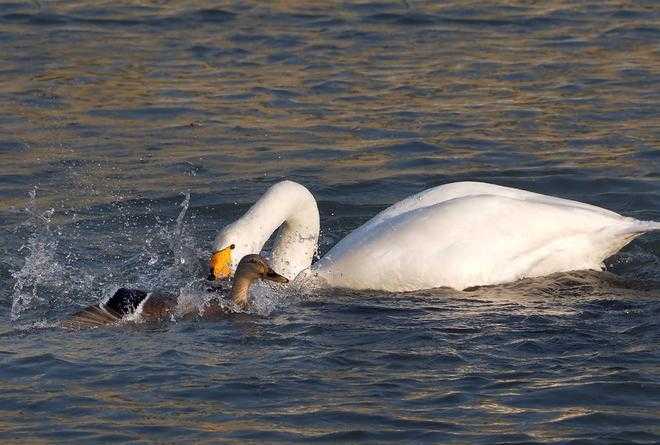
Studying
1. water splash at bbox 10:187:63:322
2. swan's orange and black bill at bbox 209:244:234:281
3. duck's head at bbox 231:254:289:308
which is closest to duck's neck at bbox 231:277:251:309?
duck's head at bbox 231:254:289:308

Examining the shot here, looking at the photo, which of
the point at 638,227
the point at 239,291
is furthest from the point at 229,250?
the point at 638,227

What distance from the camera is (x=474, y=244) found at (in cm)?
761

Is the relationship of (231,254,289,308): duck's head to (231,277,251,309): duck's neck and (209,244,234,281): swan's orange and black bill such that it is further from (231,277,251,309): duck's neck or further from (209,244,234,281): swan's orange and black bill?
(209,244,234,281): swan's orange and black bill

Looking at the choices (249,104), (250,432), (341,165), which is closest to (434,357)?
(250,432)

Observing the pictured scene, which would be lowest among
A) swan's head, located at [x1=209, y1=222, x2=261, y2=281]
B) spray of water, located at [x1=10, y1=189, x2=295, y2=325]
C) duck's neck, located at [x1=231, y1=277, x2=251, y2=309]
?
spray of water, located at [x1=10, y1=189, x2=295, y2=325]

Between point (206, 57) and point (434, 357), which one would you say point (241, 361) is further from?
point (206, 57)

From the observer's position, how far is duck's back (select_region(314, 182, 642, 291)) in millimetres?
7590

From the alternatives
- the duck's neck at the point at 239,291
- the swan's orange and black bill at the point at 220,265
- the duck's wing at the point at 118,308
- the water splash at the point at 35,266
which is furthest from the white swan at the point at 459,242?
the water splash at the point at 35,266

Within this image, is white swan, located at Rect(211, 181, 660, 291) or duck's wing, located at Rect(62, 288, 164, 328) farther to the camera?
white swan, located at Rect(211, 181, 660, 291)

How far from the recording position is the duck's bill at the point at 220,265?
7.33 metres

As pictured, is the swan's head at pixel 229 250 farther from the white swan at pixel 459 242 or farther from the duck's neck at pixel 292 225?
the duck's neck at pixel 292 225

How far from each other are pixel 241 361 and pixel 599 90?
639 cm

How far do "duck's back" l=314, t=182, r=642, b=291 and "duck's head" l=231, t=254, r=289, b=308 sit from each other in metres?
0.72

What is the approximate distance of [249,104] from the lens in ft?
39.0
